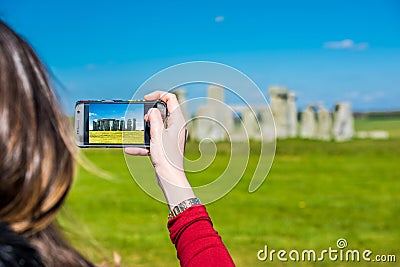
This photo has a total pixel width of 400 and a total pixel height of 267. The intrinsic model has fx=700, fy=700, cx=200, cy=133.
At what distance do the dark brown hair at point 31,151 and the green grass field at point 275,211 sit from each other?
64cm

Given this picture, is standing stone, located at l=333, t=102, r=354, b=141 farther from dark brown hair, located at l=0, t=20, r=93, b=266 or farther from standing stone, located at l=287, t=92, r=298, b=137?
dark brown hair, located at l=0, t=20, r=93, b=266

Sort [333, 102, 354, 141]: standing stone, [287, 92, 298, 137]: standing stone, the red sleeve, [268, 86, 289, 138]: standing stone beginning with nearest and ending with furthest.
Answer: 1. the red sleeve
2. [333, 102, 354, 141]: standing stone
3. [268, 86, 289, 138]: standing stone
4. [287, 92, 298, 137]: standing stone

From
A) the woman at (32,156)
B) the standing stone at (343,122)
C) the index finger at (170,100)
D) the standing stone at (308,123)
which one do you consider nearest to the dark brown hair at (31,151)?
the woman at (32,156)

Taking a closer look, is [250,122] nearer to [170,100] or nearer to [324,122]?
[324,122]

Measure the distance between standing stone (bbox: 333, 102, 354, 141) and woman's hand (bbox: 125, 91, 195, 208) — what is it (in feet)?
44.9

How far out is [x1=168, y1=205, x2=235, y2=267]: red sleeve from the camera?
1.00 metres

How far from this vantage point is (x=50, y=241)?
0.81m

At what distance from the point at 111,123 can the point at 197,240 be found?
0.46 m

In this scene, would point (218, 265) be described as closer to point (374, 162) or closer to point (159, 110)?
point (159, 110)

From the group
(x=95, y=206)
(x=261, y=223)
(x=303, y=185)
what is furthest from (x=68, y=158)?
(x=303, y=185)

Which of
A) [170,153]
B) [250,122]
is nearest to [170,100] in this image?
[170,153]

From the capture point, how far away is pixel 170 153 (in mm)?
1151

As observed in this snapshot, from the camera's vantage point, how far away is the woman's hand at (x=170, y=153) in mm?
1120

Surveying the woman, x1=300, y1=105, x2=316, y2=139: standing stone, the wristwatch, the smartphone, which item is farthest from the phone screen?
x1=300, y1=105, x2=316, y2=139: standing stone
